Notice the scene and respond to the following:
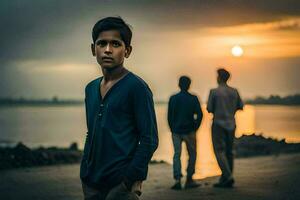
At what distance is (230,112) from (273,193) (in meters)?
1.59

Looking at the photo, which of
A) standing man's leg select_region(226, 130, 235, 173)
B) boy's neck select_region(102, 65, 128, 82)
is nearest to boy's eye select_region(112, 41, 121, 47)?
boy's neck select_region(102, 65, 128, 82)

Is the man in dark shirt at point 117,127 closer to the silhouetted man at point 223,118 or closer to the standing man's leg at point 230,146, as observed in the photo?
the silhouetted man at point 223,118

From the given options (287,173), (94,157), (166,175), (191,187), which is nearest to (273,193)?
(191,187)

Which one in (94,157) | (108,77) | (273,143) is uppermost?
(108,77)

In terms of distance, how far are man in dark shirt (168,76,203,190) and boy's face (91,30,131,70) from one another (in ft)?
22.0

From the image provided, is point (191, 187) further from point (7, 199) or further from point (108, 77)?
point (108, 77)

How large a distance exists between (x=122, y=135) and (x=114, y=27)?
0.72 meters

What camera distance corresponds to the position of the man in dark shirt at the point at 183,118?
11258mm

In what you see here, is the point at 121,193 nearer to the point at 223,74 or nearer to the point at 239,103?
the point at 223,74

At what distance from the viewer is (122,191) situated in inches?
175

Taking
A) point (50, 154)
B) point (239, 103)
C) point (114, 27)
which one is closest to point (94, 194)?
point (114, 27)

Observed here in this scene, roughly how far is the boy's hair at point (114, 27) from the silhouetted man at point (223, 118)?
271 inches

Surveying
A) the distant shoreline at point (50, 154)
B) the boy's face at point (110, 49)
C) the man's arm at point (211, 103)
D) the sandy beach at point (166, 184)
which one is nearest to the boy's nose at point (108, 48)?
the boy's face at point (110, 49)

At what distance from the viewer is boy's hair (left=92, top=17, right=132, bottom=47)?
457cm
